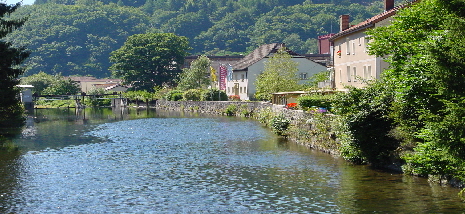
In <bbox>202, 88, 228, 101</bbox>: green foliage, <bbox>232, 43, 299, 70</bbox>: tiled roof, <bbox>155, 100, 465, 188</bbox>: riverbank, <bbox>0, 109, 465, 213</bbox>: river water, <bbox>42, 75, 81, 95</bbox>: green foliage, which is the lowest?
<bbox>0, 109, 465, 213</bbox>: river water

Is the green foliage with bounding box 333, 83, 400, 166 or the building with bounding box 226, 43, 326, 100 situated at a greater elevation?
the building with bounding box 226, 43, 326, 100

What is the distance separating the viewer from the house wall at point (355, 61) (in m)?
48.5

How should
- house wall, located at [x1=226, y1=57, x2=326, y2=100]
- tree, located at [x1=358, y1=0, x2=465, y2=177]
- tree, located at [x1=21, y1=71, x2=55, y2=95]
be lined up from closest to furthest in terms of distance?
tree, located at [x1=358, y1=0, x2=465, y2=177] → house wall, located at [x1=226, y1=57, x2=326, y2=100] → tree, located at [x1=21, y1=71, x2=55, y2=95]

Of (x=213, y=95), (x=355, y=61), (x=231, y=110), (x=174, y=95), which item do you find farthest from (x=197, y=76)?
(x=355, y=61)

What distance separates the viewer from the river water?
2208cm

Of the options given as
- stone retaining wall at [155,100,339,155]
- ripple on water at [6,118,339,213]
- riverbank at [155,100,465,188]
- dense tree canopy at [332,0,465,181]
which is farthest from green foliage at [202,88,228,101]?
dense tree canopy at [332,0,465,181]

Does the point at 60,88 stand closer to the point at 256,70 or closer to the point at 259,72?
the point at 256,70

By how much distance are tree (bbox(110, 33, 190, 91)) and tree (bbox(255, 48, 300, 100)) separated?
52.3 meters

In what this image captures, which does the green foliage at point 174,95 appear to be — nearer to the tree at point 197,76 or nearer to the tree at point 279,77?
the tree at point 197,76

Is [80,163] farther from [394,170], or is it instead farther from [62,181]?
[394,170]

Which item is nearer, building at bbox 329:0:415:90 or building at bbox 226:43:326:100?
building at bbox 329:0:415:90

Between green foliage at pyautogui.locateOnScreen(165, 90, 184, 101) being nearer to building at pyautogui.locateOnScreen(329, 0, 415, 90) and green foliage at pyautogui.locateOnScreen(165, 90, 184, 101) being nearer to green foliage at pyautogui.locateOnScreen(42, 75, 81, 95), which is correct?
green foliage at pyautogui.locateOnScreen(42, 75, 81, 95)

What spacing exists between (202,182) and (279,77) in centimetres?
5226

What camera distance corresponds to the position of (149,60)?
13250 centimetres
